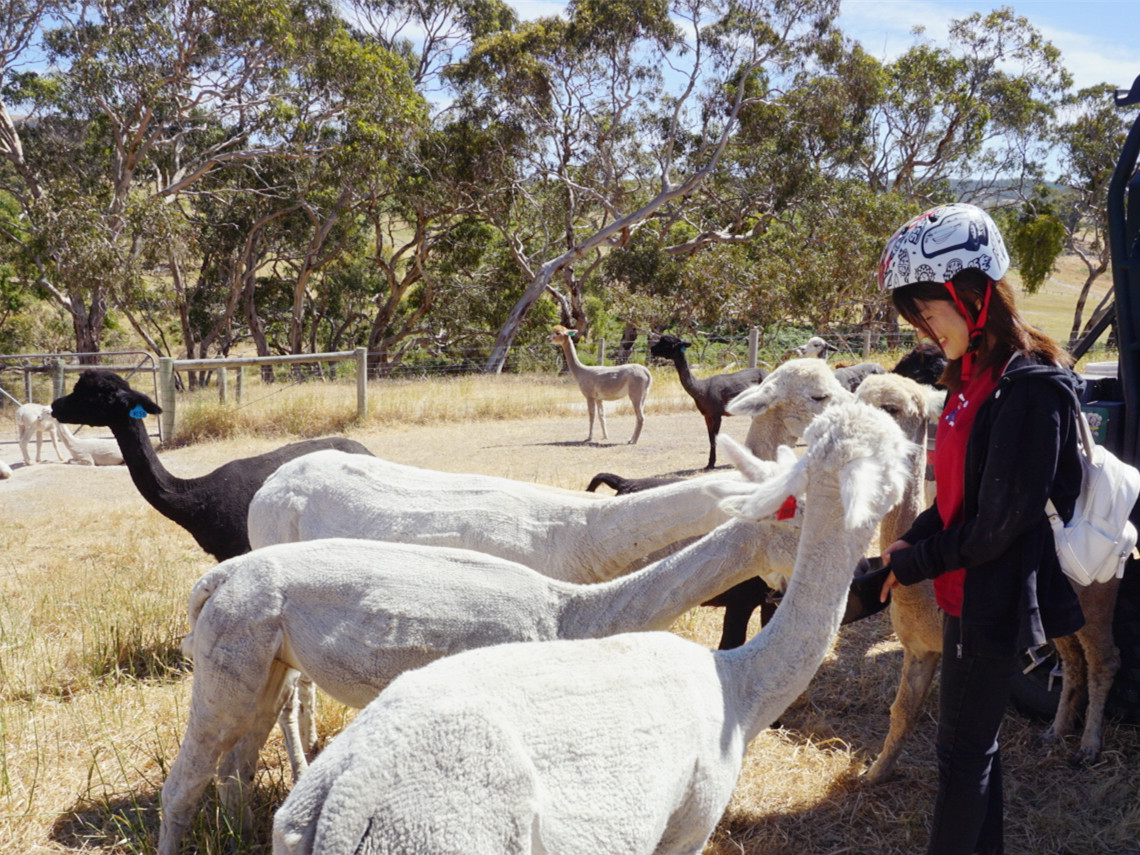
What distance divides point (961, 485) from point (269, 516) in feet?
10.8

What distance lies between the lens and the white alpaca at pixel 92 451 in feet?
38.7

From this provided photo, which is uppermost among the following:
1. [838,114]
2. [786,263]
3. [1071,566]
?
[838,114]

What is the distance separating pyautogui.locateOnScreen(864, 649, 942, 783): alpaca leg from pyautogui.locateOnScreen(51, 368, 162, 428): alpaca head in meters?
4.86

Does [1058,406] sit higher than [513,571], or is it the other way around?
[1058,406]

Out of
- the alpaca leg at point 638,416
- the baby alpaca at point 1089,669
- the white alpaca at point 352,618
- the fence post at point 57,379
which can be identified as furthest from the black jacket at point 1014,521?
the fence post at point 57,379

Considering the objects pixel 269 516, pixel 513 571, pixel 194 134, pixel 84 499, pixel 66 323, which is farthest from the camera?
pixel 66 323

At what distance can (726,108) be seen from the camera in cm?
2598

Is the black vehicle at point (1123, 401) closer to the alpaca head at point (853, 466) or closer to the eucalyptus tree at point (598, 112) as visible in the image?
the alpaca head at point (853, 466)

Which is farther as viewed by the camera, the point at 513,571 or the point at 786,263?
the point at 786,263

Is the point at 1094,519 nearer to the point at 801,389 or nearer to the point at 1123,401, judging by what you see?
the point at 1123,401

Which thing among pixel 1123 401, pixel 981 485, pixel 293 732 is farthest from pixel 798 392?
pixel 293 732

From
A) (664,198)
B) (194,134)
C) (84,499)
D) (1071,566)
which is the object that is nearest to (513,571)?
(1071,566)

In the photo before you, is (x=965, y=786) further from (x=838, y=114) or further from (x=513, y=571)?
(x=838, y=114)

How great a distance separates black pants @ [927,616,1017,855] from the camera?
2.52m
